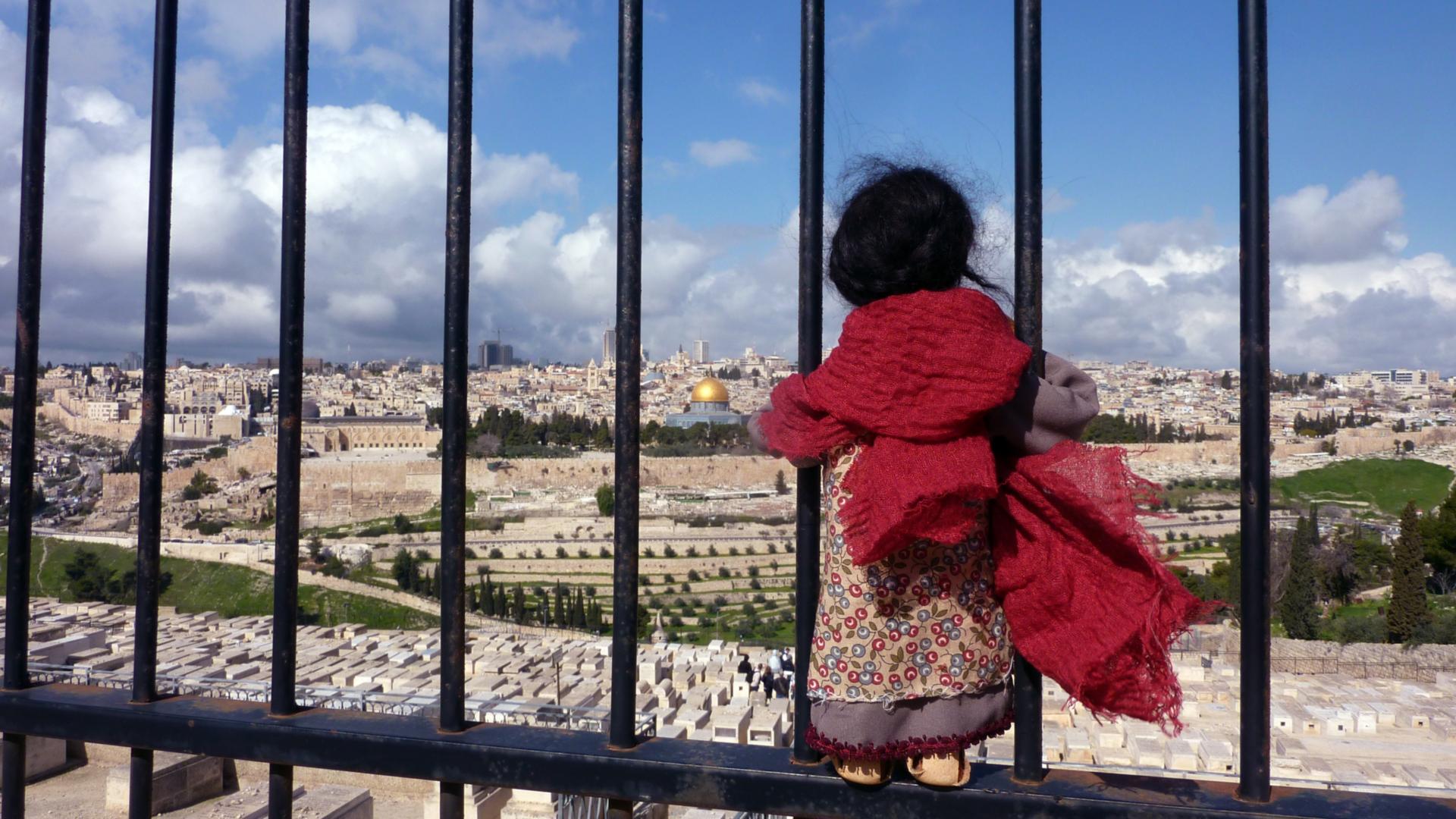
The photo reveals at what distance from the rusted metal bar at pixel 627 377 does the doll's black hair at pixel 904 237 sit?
199 mm

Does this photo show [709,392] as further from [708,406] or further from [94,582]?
[94,582]

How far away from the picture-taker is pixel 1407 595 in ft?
56.9

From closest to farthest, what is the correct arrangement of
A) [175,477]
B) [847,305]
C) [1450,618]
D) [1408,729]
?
[847,305] → [1408,729] → [1450,618] → [175,477]

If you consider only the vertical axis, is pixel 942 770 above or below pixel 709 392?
below

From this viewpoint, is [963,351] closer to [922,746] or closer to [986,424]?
[986,424]

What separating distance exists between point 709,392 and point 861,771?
43.8m

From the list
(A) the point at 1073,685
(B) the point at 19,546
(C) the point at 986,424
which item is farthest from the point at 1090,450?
(B) the point at 19,546

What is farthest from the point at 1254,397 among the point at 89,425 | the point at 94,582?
the point at 89,425

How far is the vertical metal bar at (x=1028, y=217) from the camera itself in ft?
2.72

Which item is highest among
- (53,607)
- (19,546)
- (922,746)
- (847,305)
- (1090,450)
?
(847,305)

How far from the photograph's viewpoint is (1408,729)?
11.5 meters

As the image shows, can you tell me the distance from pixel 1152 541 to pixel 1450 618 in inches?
879

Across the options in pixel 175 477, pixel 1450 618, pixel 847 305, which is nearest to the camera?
pixel 847 305

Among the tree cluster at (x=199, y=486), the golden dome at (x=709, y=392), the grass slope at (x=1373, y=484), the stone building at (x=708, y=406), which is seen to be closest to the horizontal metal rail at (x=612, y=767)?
the tree cluster at (x=199, y=486)
